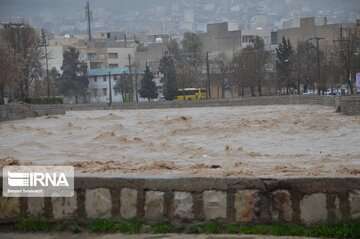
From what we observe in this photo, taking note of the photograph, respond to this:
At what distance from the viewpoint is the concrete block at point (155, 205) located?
487 cm

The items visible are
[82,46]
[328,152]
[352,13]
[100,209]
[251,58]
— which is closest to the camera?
[100,209]

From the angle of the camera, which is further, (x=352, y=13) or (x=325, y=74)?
(x=325, y=74)

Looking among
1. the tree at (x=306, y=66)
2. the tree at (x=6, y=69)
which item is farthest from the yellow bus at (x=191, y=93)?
the tree at (x=6, y=69)

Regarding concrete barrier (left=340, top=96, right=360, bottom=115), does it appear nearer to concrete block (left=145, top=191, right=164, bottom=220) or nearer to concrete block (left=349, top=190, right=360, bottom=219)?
concrete block (left=349, top=190, right=360, bottom=219)

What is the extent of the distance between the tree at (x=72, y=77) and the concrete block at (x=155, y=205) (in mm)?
79416

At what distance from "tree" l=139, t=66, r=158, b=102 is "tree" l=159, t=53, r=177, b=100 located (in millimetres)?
1575

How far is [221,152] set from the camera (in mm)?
13258

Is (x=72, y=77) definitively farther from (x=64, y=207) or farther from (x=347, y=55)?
(x=64, y=207)

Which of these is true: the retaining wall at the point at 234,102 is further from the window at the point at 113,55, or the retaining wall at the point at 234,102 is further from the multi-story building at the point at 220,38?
the window at the point at 113,55

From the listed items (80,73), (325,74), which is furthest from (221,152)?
(80,73)

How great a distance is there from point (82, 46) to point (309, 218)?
10954 centimetres

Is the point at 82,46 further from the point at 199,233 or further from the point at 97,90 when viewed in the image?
the point at 199,233

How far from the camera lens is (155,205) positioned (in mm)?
4875

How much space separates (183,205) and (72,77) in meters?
80.7
